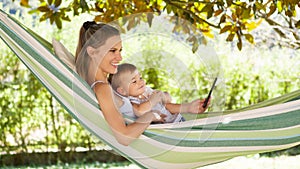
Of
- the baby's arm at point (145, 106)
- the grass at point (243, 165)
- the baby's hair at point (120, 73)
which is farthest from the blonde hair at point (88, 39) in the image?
the grass at point (243, 165)

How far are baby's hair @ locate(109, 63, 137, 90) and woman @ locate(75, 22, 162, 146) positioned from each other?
0.19 feet

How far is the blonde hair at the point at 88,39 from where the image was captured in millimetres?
2574

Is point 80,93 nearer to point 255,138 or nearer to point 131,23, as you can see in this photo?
point 131,23

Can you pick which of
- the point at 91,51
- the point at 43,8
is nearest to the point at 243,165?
the point at 43,8

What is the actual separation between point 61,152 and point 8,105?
2.12 feet

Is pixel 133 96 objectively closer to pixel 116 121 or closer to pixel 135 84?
pixel 135 84

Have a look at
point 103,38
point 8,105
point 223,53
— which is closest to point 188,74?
point 103,38

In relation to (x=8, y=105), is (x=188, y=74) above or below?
above

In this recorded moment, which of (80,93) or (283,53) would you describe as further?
(283,53)

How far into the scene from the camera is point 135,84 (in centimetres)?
270

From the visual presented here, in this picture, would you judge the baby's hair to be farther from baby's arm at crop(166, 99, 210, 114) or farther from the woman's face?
baby's arm at crop(166, 99, 210, 114)

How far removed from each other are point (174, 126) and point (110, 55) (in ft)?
1.25

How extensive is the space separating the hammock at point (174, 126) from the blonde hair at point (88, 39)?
0.06 metres

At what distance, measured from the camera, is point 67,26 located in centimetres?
609
